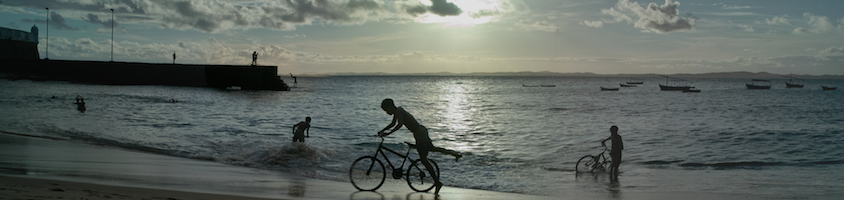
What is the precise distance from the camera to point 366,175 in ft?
26.9

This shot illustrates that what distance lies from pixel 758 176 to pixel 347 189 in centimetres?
1186

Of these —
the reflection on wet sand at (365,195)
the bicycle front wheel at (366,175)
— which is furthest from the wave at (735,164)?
the reflection on wet sand at (365,195)

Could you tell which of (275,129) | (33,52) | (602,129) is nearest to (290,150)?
(275,129)

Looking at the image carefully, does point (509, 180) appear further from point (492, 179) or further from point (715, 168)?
point (715, 168)

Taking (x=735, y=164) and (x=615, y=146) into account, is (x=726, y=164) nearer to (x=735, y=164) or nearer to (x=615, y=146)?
(x=735, y=164)

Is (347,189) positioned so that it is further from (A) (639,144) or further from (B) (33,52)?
(B) (33,52)

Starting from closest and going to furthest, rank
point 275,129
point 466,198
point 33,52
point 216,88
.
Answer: point 466,198
point 275,129
point 216,88
point 33,52

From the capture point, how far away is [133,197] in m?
6.39

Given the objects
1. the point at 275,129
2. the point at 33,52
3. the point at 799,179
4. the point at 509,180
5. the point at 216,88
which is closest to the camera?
the point at 509,180

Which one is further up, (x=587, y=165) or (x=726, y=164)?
(x=587, y=165)

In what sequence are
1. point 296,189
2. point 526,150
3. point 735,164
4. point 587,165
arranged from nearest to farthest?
point 296,189 → point 587,165 → point 735,164 → point 526,150

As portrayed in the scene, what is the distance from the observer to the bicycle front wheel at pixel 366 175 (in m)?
8.03

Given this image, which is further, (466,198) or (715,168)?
(715,168)

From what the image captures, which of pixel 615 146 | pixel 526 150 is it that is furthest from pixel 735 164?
pixel 615 146
